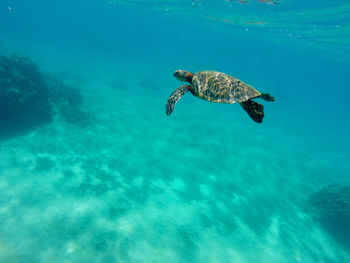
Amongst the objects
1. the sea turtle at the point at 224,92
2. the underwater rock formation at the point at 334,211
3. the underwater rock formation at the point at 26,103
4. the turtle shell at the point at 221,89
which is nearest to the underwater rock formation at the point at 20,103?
the underwater rock formation at the point at 26,103

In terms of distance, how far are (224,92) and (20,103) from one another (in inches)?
618

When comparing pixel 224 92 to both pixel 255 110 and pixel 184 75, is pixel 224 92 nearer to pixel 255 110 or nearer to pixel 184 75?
pixel 255 110

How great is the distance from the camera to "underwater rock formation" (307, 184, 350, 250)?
13.0 metres

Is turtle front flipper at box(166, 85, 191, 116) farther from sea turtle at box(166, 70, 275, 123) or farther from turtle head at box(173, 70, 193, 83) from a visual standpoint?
turtle head at box(173, 70, 193, 83)

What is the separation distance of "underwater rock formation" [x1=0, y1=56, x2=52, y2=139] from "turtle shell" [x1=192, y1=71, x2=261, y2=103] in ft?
45.5

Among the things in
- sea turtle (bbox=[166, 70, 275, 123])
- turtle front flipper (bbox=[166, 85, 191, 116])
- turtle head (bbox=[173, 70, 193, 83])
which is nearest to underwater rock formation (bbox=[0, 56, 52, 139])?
turtle head (bbox=[173, 70, 193, 83])

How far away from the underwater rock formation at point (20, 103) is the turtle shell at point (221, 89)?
13.9 m

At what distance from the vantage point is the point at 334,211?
44.9ft

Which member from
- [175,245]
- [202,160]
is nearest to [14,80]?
[202,160]

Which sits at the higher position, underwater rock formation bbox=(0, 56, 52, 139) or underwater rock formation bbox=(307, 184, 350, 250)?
underwater rock formation bbox=(0, 56, 52, 139)

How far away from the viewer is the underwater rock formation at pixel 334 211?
12984 millimetres

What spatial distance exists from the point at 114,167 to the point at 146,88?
23504 millimetres

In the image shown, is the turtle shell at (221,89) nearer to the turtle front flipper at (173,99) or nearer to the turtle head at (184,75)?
the turtle front flipper at (173,99)

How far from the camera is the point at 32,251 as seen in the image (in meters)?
7.20
